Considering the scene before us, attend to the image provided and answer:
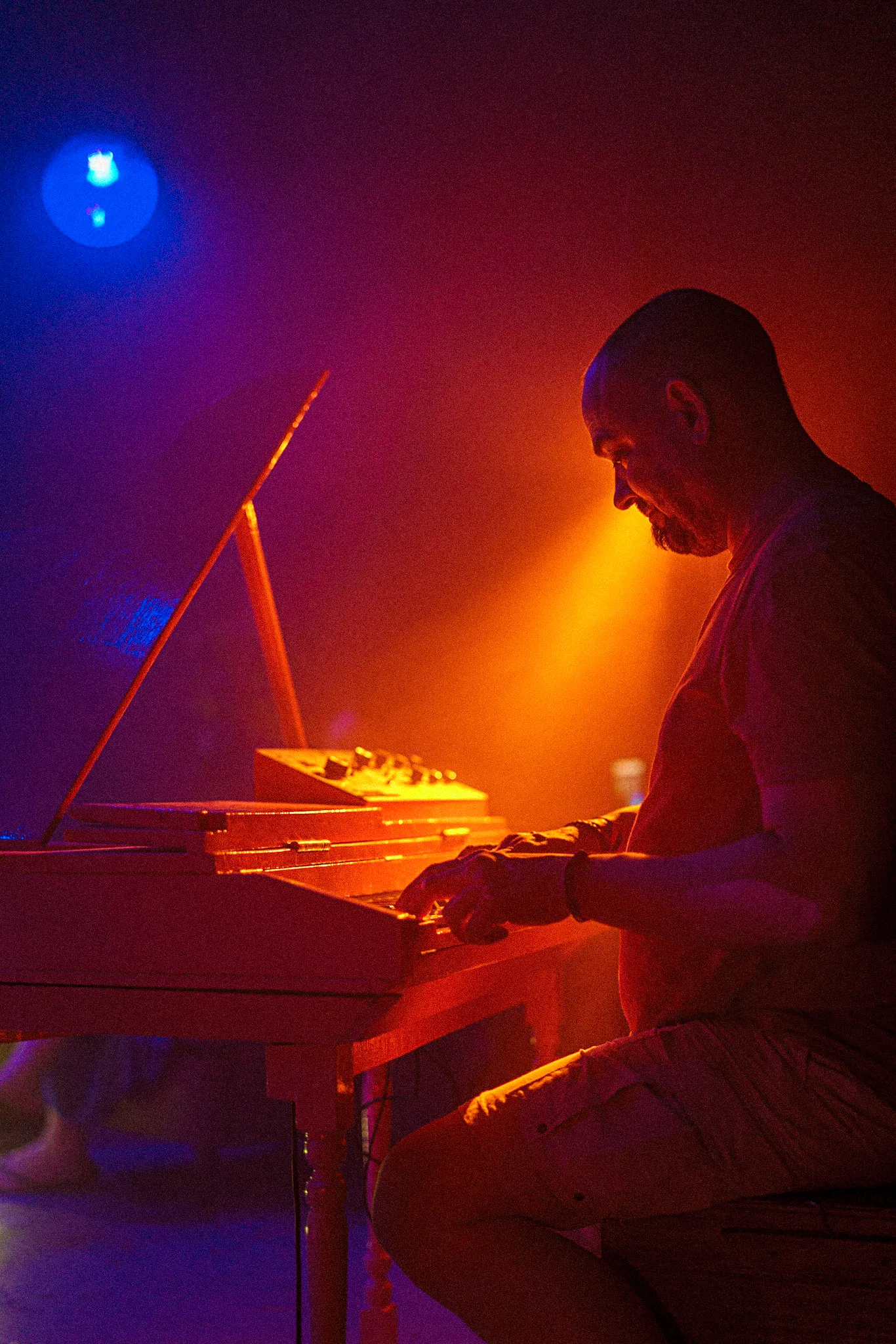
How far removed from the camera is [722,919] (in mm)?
1077

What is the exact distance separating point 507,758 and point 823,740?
96.2 inches

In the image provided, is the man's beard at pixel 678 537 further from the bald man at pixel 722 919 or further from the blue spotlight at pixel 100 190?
the blue spotlight at pixel 100 190

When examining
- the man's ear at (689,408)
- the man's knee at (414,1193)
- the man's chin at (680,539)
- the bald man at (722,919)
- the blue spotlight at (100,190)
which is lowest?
the man's knee at (414,1193)

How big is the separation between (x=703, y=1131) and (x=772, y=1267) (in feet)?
0.54

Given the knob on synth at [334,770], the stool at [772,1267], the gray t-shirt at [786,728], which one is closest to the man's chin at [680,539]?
the gray t-shirt at [786,728]

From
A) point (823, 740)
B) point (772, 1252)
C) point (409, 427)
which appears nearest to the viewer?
point (823, 740)

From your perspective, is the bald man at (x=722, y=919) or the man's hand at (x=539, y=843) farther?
the man's hand at (x=539, y=843)

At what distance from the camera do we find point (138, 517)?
2.13 metres

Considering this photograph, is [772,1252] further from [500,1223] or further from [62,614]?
[62,614]

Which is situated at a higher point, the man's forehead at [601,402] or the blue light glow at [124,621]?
the man's forehead at [601,402]

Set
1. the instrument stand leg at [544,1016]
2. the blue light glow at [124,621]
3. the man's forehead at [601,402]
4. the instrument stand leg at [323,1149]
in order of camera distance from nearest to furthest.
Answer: the man's forehead at [601,402] < the instrument stand leg at [323,1149] < the blue light glow at [124,621] < the instrument stand leg at [544,1016]

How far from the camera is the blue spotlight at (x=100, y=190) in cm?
388

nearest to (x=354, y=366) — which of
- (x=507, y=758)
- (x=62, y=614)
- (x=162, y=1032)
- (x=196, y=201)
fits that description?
(x=196, y=201)

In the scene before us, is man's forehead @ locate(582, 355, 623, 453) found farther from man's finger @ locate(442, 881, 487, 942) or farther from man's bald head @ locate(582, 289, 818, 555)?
man's finger @ locate(442, 881, 487, 942)
